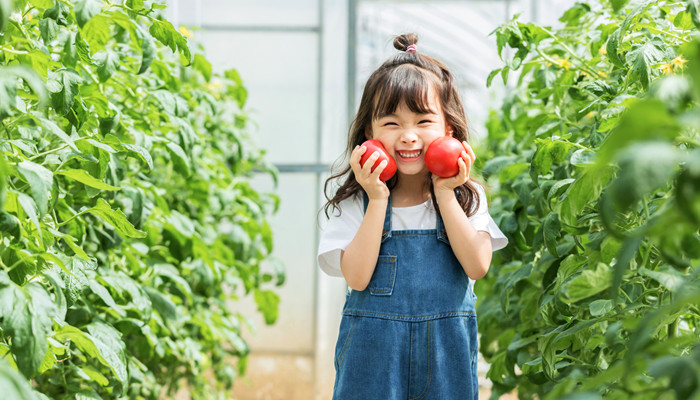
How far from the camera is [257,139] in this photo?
13.1ft

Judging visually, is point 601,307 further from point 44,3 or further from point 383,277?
point 44,3

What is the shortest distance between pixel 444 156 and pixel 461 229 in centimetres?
15

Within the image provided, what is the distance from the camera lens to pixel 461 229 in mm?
1456

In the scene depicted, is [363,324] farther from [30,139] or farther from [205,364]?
[205,364]

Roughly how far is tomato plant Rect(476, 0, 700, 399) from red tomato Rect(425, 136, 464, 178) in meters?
0.15

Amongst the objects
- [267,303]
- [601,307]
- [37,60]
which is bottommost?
[267,303]

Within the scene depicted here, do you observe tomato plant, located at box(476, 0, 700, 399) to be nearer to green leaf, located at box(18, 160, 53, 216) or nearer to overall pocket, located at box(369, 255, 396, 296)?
overall pocket, located at box(369, 255, 396, 296)

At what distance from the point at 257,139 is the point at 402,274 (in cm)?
263

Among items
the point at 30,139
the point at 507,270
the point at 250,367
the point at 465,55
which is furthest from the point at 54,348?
the point at 465,55

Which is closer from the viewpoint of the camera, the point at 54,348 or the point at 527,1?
the point at 54,348

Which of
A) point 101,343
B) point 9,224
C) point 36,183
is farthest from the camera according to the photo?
point 101,343

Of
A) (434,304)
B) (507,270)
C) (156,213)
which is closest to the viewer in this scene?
(434,304)

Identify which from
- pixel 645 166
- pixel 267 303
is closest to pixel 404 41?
pixel 645 166

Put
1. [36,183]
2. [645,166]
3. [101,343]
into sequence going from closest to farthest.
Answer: [645,166]
[36,183]
[101,343]
